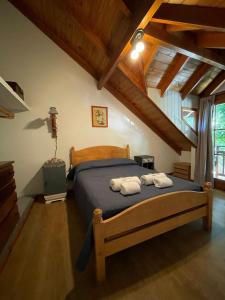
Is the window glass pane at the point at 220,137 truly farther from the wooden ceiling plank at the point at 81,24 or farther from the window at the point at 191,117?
the wooden ceiling plank at the point at 81,24

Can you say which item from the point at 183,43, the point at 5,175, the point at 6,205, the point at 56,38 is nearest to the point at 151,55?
the point at 183,43

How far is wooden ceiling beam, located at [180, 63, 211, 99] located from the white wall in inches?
66.0

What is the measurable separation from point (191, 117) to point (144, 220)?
3426 mm

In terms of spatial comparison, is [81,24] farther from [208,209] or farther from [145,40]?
[208,209]

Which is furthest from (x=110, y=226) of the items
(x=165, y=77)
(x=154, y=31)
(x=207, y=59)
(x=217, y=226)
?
(x=165, y=77)

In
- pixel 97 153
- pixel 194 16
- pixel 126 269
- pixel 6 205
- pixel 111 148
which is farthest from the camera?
pixel 111 148

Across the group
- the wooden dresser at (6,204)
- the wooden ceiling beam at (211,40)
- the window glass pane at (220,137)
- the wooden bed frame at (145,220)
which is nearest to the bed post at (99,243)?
the wooden bed frame at (145,220)

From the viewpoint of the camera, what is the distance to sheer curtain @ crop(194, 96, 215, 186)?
332cm

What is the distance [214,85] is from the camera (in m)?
3.32

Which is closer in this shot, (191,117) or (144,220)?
(144,220)

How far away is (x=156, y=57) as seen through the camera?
2.64 meters

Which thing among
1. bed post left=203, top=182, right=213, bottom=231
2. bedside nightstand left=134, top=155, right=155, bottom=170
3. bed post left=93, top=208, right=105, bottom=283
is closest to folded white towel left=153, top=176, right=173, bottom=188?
bed post left=203, top=182, right=213, bottom=231

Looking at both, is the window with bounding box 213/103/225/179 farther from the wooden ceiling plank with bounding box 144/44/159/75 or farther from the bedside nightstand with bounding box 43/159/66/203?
the bedside nightstand with bounding box 43/159/66/203

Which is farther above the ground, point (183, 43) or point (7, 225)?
point (183, 43)
